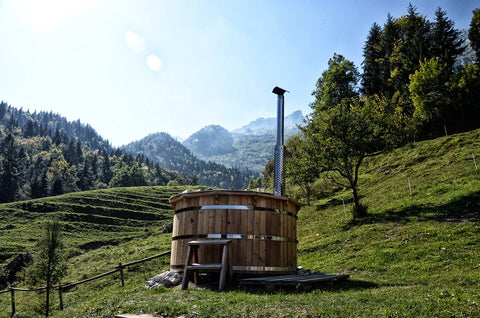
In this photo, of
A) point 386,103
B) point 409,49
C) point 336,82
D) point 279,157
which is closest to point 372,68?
point 409,49

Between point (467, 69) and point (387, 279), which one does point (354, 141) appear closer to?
point (387, 279)

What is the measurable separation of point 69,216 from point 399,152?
55.4 m

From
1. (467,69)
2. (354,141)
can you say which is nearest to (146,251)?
(354,141)

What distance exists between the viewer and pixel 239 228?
10906 mm

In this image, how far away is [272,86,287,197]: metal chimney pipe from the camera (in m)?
14.5

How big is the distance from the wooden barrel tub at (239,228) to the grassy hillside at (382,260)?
1489 millimetres

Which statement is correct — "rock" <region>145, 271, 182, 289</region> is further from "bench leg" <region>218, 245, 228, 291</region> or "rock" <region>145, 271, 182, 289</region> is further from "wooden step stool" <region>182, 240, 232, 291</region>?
"bench leg" <region>218, 245, 228, 291</region>

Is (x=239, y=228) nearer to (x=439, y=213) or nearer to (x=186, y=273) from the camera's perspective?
(x=186, y=273)

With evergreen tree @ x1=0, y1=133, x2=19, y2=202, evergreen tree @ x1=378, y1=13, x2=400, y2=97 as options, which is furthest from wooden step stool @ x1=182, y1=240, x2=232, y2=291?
evergreen tree @ x1=0, y1=133, x2=19, y2=202

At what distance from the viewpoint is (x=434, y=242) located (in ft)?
48.7

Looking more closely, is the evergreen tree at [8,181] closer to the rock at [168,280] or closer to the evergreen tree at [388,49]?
the evergreen tree at [388,49]

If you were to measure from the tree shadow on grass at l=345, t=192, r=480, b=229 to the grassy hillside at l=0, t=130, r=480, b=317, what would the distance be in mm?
54

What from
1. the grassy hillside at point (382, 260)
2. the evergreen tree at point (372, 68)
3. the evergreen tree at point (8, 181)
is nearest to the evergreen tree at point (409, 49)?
the evergreen tree at point (372, 68)

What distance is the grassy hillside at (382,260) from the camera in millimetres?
6805
